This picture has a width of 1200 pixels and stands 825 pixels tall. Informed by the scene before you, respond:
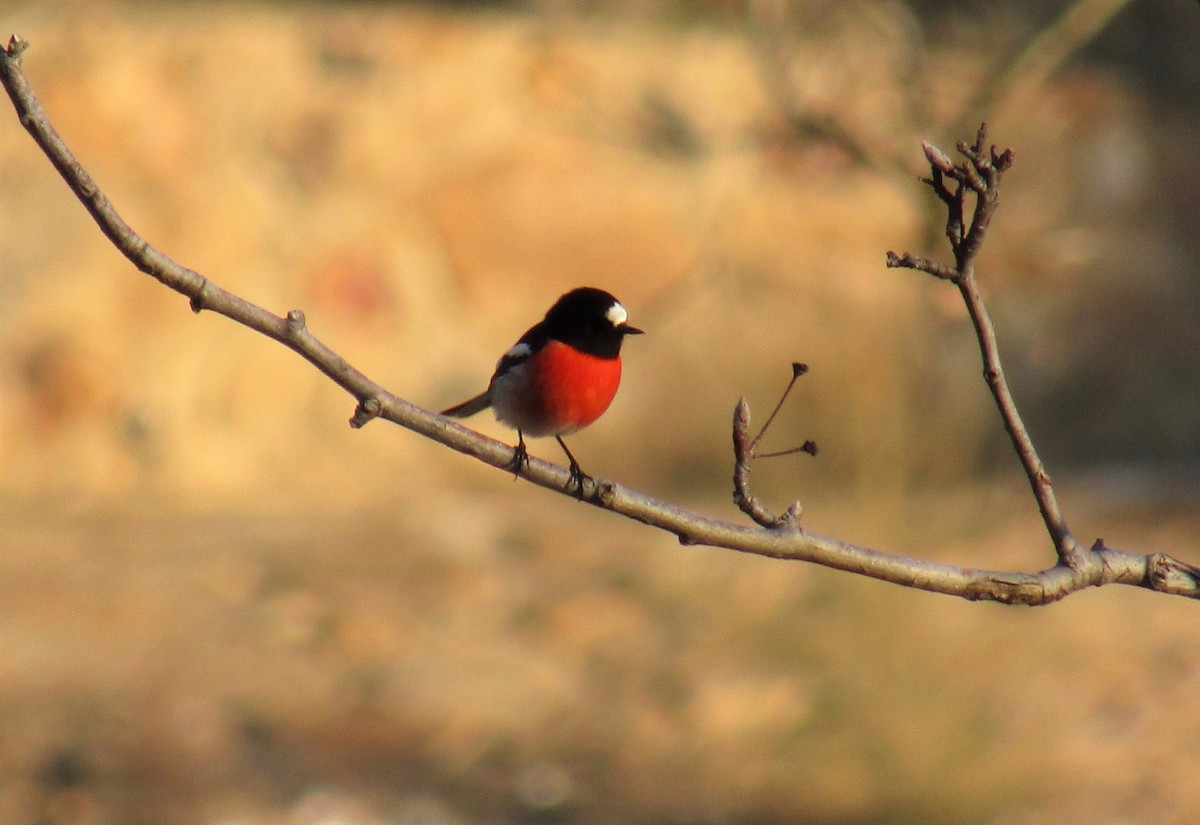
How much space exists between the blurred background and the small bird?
280 centimetres

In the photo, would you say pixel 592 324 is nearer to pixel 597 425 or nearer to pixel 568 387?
pixel 568 387

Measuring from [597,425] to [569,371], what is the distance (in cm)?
589

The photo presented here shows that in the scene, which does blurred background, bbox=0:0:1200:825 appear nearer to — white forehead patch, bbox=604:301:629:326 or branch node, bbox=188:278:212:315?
white forehead patch, bbox=604:301:629:326

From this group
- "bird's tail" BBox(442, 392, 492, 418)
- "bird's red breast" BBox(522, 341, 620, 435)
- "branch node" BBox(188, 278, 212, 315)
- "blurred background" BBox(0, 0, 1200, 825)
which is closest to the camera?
"branch node" BBox(188, 278, 212, 315)

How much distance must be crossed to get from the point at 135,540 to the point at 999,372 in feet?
21.7

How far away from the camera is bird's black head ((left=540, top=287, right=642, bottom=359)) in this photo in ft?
11.2

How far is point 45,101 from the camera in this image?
8.67m

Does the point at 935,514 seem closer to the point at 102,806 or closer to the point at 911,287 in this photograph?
the point at 911,287

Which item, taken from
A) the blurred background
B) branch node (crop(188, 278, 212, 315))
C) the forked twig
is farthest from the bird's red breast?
the blurred background

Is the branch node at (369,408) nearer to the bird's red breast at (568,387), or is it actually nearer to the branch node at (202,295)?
the branch node at (202,295)

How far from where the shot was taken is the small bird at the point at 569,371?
3.39 m

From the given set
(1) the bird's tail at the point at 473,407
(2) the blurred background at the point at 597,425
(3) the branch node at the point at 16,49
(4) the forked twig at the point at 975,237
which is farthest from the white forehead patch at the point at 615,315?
(2) the blurred background at the point at 597,425

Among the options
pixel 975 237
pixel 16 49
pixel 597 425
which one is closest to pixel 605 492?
pixel 975 237

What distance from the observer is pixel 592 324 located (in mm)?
3447
